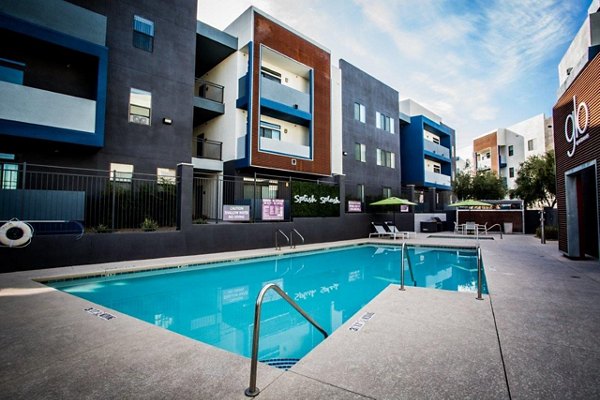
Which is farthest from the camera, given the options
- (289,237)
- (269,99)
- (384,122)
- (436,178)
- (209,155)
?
(436,178)

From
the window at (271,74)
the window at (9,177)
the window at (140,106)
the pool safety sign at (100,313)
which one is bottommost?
the pool safety sign at (100,313)

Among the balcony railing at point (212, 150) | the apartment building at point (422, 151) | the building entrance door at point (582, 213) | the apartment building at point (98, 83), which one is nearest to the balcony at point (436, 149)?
the apartment building at point (422, 151)

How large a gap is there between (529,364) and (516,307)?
2.18 metres

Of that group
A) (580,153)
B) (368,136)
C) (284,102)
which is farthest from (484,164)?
(580,153)

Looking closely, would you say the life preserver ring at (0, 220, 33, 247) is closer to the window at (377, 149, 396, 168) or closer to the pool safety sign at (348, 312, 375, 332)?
the pool safety sign at (348, 312, 375, 332)

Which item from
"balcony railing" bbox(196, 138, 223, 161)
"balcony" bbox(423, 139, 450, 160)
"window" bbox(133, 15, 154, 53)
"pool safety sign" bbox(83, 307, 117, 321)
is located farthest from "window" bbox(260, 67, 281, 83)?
"balcony" bbox(423, 139, 450, 160)

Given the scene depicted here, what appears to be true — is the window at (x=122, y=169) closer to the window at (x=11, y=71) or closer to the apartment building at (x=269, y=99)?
the window at (x=11, y=71)

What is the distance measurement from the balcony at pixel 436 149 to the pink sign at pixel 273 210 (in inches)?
810

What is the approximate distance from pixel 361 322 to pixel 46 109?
39.8 ft

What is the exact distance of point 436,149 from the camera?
31359 millimetres

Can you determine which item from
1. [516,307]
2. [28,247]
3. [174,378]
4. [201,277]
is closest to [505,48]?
[516,307]

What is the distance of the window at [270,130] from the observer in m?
17.2

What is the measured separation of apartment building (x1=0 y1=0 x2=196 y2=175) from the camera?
32.7 feet

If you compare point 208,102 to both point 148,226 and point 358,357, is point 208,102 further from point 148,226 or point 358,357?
point 358,357
